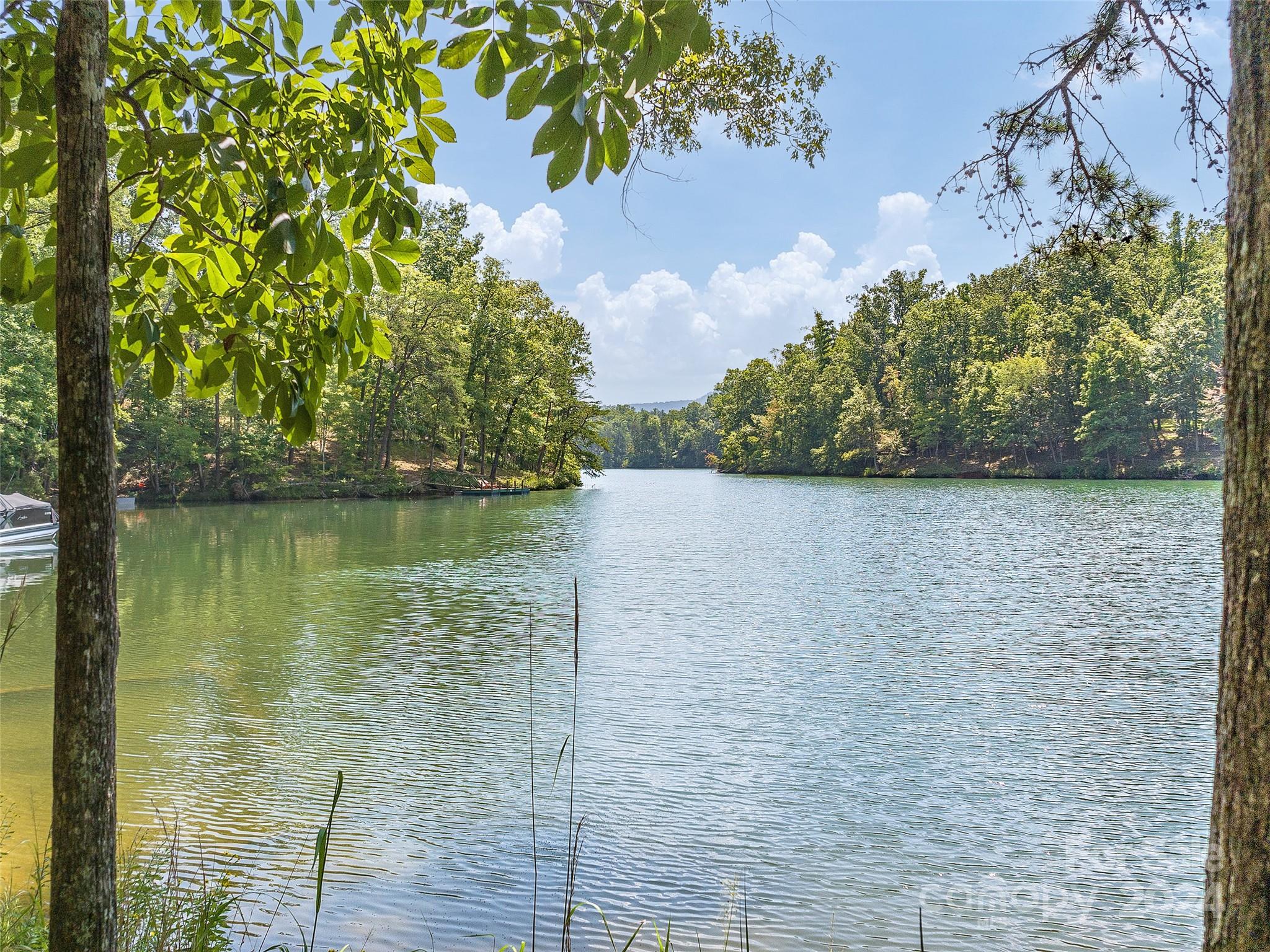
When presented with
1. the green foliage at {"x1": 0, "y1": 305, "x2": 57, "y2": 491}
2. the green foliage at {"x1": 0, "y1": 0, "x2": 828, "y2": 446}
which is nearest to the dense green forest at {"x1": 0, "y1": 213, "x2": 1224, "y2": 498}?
the green foliage at {"x1": 0, "y1": 305, "x2": 57, "y2": 491}

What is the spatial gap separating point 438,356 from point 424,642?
3151cm

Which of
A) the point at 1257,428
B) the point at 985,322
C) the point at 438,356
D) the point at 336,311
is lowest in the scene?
the point at 1257,428

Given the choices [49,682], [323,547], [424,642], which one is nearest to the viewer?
[49,682]

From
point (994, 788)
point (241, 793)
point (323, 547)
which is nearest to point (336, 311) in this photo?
point (241, 793)

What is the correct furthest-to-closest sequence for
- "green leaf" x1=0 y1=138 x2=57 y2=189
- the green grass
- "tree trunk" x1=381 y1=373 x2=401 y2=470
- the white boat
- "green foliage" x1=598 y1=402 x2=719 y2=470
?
"green foliage" x1=598 y1=402 x2=719 y2=470
"tree trunk" x1=381 y1=373 x2=401 y2=470
the white boat
the green grass
"green leaf" x1=0 y1=138 x2=57 y2=189

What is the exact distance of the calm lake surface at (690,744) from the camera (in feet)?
15.4

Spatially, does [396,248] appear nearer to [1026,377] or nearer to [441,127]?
[441,127]

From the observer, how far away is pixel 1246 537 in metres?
1.43

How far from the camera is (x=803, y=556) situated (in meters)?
19.7

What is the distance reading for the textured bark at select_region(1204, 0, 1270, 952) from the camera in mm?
1412

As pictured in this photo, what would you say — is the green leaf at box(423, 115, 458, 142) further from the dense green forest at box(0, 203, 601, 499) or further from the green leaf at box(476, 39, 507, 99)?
the dense green forest at box(0, 203, 601, 499)

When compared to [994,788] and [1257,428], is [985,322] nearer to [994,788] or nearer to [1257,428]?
[994,788]

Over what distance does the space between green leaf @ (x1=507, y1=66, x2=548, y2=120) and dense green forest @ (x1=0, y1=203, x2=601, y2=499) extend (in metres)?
29.4

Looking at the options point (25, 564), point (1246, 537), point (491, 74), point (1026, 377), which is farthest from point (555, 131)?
point (1026, 377)
